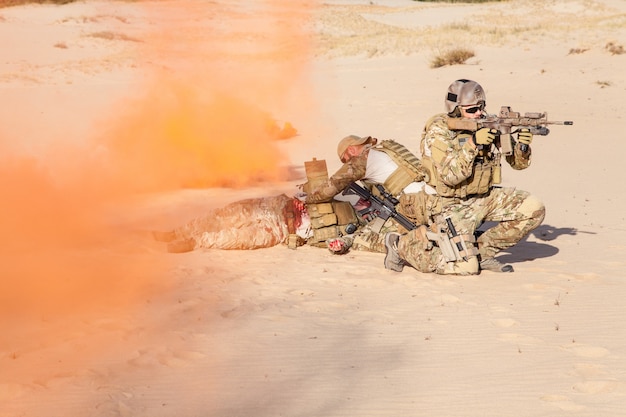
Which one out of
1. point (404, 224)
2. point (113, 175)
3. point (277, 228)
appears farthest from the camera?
point (113, 175)

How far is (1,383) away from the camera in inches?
201

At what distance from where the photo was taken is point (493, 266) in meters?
7.83

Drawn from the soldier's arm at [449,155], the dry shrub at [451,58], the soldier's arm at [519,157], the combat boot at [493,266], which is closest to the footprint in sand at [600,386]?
the combat boot at [493,266]

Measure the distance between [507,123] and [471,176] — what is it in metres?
0.63

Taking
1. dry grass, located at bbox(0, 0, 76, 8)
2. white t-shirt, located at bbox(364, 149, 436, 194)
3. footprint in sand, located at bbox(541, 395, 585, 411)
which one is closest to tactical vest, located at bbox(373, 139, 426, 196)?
white t-shirt, located at bbox(364, 149, 436, 194)

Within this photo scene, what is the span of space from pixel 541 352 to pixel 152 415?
2719mm

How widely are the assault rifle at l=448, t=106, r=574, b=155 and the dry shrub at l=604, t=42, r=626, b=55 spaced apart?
1792cm

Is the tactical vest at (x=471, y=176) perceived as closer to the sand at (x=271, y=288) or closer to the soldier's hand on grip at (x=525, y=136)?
the soldier's hand on grip at (x=525, y=136)

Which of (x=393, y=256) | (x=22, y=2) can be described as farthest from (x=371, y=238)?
(x=22, y=2)

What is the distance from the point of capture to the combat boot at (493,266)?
7797mm

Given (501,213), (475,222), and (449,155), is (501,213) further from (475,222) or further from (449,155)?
(449,155)

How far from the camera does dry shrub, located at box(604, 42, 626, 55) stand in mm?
23812

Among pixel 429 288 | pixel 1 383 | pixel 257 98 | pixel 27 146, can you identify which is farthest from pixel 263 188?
pixel 257 98

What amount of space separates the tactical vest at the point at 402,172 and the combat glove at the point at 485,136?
0.79 meters
